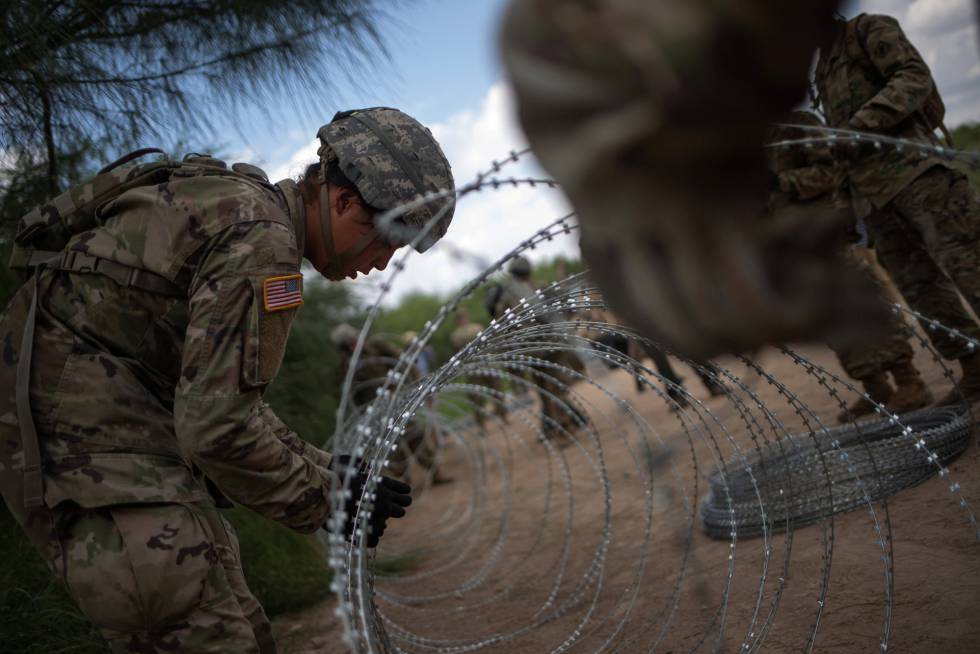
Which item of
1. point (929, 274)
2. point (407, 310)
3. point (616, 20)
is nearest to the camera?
point (616, 20)

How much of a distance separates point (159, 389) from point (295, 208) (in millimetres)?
694

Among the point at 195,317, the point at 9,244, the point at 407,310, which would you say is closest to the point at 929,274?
the point at 195,317

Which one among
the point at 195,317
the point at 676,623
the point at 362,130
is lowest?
the point at 676,623

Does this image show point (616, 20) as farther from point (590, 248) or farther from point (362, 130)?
point (362, 130)

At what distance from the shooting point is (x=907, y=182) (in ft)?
13.9

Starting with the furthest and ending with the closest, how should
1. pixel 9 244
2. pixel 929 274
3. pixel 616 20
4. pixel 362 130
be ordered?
1. pixel 929 274
2. pixel 9 244
3. pixel 362 130
4. pixel 616 20

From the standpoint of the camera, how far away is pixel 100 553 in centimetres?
199

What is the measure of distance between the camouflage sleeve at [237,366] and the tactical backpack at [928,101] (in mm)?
3699

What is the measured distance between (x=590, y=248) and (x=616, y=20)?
0.27 metres

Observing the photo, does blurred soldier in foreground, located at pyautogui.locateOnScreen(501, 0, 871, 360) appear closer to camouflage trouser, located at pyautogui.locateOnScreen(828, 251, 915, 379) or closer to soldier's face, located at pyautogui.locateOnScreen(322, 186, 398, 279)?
soldier's face, located at pyautogui.locateOnScreen(322, 186, 398, 279)

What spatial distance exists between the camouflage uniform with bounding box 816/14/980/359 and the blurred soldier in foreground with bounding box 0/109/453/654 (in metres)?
3.13

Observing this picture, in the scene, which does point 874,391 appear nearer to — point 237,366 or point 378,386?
point 237,366

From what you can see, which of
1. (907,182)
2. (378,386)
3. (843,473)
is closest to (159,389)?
(843,473)

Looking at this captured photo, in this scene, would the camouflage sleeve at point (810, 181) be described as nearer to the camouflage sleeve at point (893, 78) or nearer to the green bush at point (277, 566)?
the camouflage sleeve at point (893, 78)
